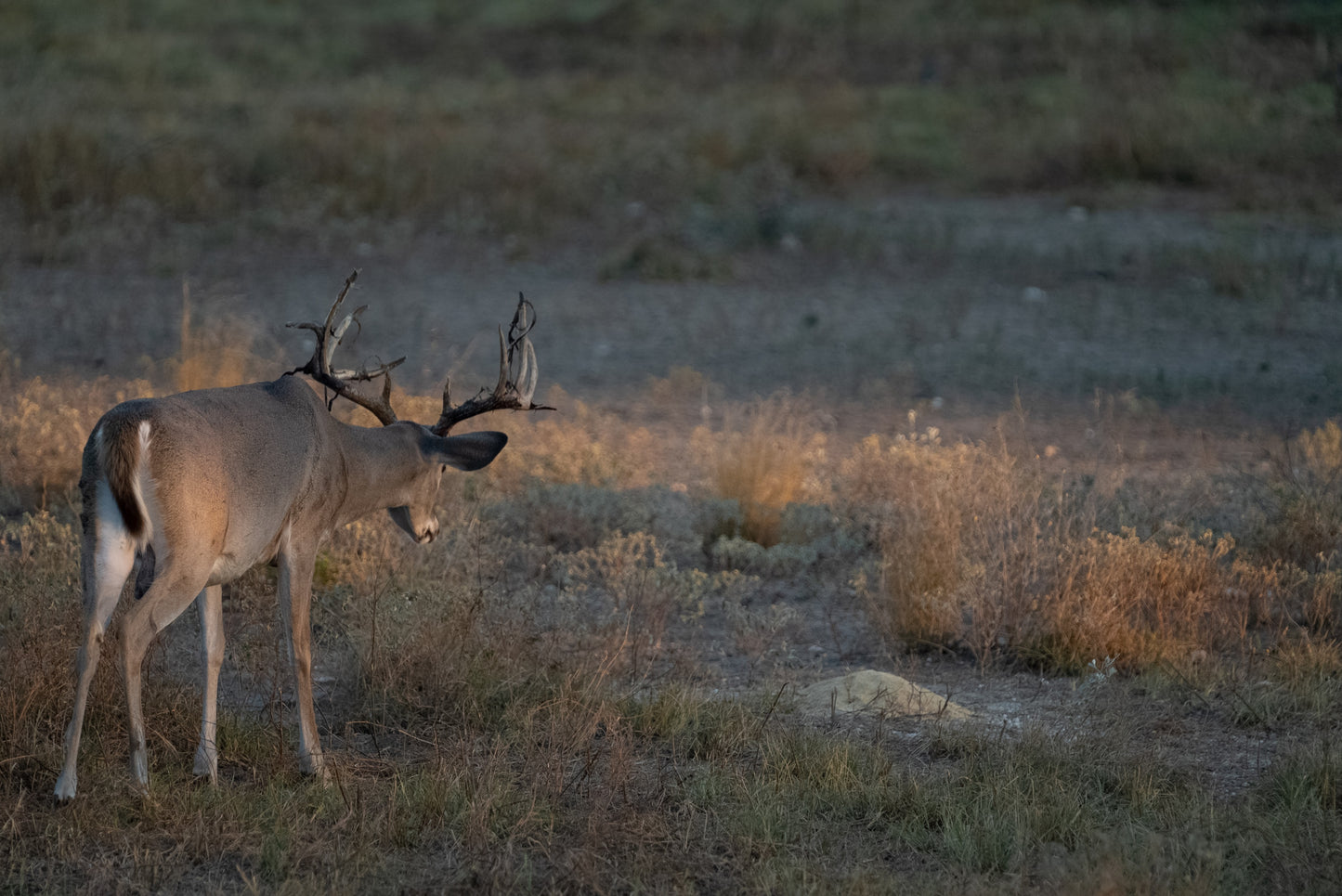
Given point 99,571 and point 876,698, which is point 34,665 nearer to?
point 99,571

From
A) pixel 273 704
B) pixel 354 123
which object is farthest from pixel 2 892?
pixel 354 123

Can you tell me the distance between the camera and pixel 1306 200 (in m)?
17.3

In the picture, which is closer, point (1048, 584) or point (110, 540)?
point (110, 540)

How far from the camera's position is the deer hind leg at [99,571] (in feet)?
14.5

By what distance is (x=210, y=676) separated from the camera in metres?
5.05

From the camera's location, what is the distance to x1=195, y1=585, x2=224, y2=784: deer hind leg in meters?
4.98

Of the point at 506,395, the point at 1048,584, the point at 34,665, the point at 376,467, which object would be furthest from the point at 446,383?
the point at 1048,584

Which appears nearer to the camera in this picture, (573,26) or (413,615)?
(413,615)

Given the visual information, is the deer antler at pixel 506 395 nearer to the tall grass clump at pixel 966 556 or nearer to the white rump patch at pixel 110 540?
the white rump patch at pixel 110 540

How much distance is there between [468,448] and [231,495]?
1.17 metres

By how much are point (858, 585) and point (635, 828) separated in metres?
2.79

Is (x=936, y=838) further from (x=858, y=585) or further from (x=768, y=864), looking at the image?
(x=858, y=585)

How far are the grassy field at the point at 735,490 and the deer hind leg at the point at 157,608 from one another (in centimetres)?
48

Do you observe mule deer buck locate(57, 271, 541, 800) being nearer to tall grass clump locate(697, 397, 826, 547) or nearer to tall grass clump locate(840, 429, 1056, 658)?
tall grass clump locate(840, 429, 1056, 658)
